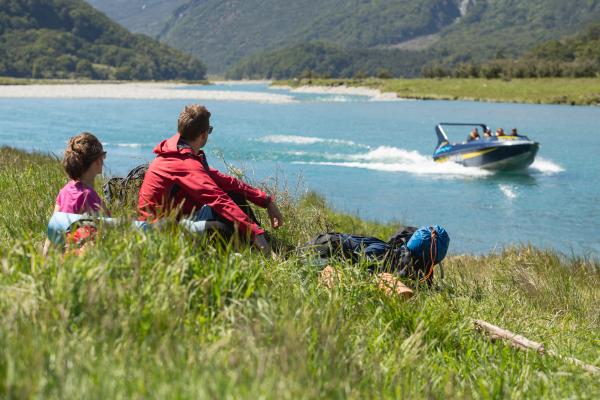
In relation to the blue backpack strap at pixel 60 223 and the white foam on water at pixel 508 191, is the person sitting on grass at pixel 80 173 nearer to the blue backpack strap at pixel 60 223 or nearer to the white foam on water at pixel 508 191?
the blue backpack strap at pixel 60 223

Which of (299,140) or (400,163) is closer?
(400,163)

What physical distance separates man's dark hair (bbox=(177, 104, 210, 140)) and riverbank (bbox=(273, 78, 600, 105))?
55.7 meters

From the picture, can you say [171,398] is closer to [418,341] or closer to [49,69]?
[418,341]

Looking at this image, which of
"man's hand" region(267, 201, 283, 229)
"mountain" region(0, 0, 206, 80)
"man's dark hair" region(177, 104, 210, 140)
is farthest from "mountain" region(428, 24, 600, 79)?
"mountain" region(0, 0, 206, 80)

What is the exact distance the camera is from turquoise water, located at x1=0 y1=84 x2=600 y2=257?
16.2 metres

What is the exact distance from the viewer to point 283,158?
88.0 ft

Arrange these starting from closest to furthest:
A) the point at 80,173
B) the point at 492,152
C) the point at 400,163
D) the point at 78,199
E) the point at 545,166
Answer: the point at 78,199
the point at 80,173
the point at 492,152
the point at 545,166
the point at 400,163

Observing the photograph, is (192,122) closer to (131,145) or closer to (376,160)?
(376,160)

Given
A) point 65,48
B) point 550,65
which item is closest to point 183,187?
point 550,65

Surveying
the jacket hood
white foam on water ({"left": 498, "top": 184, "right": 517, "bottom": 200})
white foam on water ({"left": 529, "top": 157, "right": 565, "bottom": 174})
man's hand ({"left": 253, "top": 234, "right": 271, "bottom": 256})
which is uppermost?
the jacket hood

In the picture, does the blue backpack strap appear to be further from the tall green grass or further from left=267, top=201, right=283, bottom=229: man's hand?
left=267, top=201, right=283, bottom=229: man's hand

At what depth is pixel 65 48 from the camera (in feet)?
553

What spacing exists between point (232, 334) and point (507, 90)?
69.7m

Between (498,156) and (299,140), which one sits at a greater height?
(498,156)
